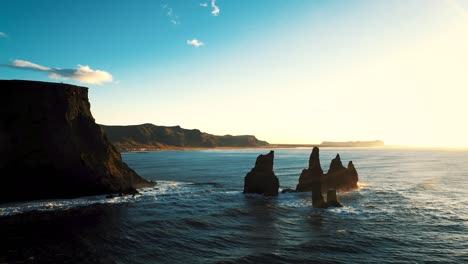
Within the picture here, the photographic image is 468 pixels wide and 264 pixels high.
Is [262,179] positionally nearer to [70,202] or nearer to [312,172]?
[312,172]

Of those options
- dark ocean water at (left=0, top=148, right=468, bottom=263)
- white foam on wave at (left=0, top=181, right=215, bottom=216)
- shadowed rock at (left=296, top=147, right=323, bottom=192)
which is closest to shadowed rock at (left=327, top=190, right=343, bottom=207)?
dark ocean water at (left=0, top=148, right=468, bottom=263)

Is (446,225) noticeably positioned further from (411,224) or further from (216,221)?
(216,221)

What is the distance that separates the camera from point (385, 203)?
51.3 m

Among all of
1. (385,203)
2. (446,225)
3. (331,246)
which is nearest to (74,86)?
(331,246)

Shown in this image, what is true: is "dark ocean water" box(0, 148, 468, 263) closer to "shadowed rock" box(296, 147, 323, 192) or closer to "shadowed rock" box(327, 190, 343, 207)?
"shadowed rock" box(327, 190, 343, 207)

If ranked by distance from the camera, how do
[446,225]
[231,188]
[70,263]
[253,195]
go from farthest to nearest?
[231,188] < [253,195] < [446,225] < [70,263]

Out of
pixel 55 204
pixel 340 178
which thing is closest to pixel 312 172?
pixel 340 178

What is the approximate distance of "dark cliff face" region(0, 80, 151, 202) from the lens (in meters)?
49.4

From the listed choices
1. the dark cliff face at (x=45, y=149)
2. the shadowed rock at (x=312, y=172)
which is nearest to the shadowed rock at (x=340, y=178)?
the shadowed rock at (x=312, y=172)

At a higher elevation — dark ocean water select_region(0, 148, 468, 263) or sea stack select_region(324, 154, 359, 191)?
sea stack select_region(324, 154, 359, 191)

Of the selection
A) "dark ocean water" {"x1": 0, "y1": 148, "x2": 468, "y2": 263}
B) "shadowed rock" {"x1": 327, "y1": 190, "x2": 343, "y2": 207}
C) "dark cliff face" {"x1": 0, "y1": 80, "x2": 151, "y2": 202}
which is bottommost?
"dark ocean water" {"x1": 0, "y1": 148, "x2": 468, "y2": 263}

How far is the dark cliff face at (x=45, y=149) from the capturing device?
49438 millimetres

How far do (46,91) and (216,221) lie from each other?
39168 mm

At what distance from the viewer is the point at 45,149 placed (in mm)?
51500
